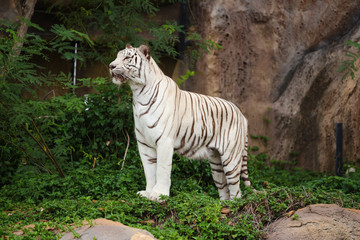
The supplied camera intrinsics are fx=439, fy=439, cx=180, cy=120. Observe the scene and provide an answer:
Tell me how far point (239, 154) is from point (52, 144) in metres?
3.29

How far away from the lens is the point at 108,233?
362 centimetres

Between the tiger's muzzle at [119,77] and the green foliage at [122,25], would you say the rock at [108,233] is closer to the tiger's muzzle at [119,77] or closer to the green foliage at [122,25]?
the tiger's muzzle at [119,77]

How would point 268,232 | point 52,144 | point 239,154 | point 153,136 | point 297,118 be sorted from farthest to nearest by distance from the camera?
point 297,118
point 52,144
point 239,154
point 153,136
point 268,232

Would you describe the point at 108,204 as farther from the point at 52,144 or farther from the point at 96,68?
the point at 96,68

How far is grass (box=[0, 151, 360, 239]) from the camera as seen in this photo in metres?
4.18

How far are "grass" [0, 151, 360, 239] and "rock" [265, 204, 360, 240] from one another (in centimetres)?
19

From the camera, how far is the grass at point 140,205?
4176 mm

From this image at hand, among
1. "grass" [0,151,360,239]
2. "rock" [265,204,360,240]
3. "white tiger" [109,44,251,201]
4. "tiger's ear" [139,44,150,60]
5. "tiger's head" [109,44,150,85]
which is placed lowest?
"grass" [0,151,360,239]

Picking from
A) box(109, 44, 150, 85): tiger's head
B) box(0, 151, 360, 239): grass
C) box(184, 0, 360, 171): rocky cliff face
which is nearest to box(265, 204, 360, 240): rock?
box(0, 151, 360, 239): grass

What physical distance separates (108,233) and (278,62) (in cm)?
613

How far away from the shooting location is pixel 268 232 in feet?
13.8

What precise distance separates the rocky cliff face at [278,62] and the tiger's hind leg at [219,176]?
3053 mm

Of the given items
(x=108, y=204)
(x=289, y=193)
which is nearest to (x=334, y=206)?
(x=289, y=193)

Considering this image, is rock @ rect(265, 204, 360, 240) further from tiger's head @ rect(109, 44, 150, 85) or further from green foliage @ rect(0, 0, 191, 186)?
green foliage @ rect(0, 0, 191, 186)
